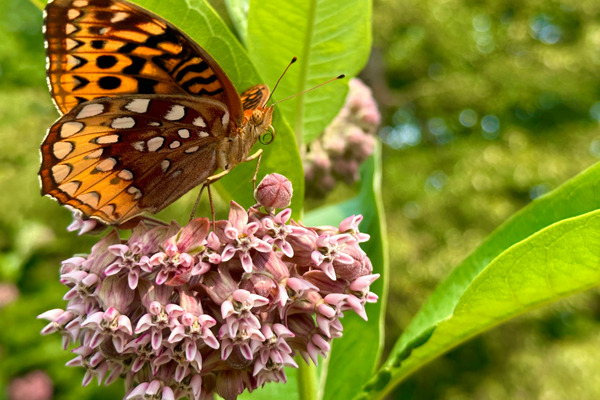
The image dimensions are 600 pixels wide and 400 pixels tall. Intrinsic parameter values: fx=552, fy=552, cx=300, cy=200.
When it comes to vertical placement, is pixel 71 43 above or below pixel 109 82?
above

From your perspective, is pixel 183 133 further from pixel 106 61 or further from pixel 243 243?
pixel 243 243

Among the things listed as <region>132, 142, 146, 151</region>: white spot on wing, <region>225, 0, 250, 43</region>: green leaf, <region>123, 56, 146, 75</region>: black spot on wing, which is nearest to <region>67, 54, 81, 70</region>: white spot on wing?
<region>123, 56, 146, 75</region>: black spot on wing

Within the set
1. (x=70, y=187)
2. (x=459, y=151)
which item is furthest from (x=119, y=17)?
(x=459, y=151)

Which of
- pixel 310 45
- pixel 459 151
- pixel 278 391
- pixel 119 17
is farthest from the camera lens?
pixel 459 151

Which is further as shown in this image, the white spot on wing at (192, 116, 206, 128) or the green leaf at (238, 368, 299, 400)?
the green leaf at (238, 368, 299, 400)

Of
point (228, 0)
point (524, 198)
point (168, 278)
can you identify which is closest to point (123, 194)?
point (168, 278)

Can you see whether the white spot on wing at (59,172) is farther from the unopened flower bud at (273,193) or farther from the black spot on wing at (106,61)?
the unopened flower bud at (273,193)

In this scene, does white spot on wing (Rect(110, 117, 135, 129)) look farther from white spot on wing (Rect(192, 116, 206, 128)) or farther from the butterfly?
white spot on wing (Rect(192, 116, 206, 128))

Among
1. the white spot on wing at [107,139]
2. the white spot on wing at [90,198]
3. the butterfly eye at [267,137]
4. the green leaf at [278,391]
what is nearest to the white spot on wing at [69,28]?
the white spot on wing at [107,139]
